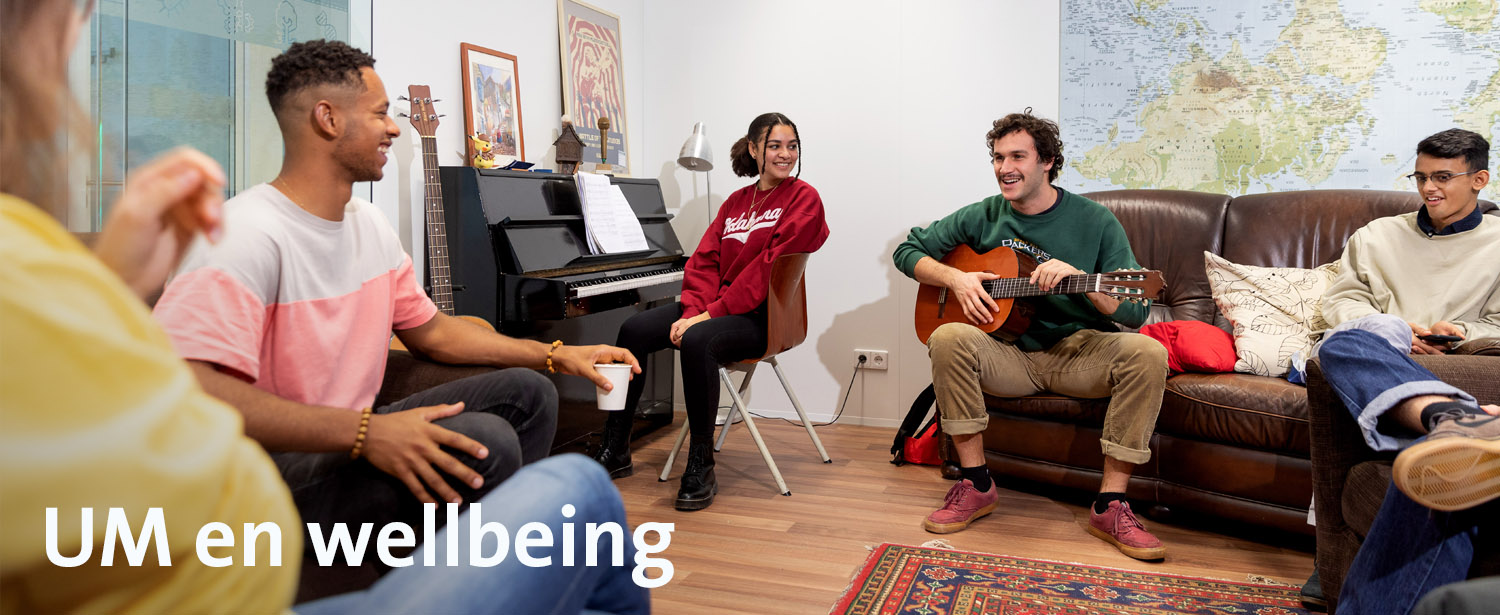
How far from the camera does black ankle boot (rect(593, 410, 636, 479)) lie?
3.14 metres

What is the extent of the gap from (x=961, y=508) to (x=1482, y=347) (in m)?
1.36

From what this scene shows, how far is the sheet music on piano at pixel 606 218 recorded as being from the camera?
334cm

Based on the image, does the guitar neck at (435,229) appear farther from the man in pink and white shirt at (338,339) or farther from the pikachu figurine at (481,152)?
the man in pink and white shirt at (338,339)

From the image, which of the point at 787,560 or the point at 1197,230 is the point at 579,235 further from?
the point at 1197,230

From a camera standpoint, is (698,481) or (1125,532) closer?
(1125,532)

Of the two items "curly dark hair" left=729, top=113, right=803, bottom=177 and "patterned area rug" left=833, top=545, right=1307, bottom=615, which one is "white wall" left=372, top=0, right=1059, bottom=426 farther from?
"patterned area rug" left=833, top=545, right=1307, bottom=615

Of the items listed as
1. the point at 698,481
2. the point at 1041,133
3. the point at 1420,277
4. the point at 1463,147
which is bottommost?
the point at 698,481

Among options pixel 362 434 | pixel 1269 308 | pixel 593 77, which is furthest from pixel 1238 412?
pixel 593 77

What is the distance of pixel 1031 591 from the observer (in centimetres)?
216

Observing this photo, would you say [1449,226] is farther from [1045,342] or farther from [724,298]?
[724,298]

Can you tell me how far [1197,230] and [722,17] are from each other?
2.23 m

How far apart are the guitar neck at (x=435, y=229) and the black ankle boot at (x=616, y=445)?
0.66 m

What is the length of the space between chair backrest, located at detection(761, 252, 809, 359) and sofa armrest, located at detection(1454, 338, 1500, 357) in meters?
1.79

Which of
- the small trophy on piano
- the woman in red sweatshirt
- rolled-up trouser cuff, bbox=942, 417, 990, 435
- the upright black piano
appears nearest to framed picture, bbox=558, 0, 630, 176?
the small trophy on piano
